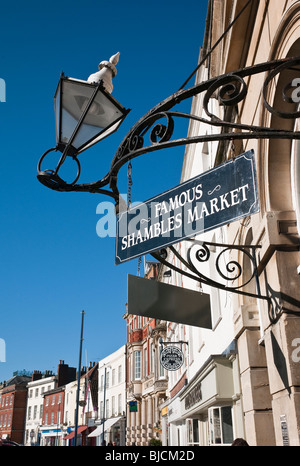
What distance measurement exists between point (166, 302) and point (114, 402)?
40542mm

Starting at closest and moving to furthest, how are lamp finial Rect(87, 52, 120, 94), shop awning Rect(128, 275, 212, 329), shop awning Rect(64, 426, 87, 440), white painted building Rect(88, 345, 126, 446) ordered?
lamp finial Rect(87, 52, 120, 94) → shop awning Rect(128, 275, 212, 329) → white painted building Rect(88, 345, 126, 446) → shop awning Rect(64, 426, 87, 440)

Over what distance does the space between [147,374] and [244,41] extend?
99.2ft

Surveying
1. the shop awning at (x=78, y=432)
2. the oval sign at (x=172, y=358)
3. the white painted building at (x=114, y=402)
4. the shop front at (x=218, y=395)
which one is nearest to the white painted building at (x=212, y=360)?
the shop front at (x=218, y=395)

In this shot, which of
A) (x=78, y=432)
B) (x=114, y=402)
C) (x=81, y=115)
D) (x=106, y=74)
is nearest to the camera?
(x=81, y=115)

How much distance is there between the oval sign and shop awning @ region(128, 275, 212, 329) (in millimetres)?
9706

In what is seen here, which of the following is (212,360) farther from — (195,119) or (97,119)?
(195,119)

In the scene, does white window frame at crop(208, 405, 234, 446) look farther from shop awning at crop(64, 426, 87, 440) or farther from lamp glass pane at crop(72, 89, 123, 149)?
shop awning at crop(64, 426, 87, 440)

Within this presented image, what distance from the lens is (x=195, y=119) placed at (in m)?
2.89

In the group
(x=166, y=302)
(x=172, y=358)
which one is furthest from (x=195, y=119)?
(x=172, y=358)

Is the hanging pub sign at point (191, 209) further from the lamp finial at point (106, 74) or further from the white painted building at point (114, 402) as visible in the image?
the white painted building at point (114, 402)

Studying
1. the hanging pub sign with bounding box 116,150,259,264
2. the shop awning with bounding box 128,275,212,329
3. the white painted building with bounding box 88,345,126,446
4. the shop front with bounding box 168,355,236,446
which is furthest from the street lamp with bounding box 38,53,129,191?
the white painted building with bounding box 88,345,126,446

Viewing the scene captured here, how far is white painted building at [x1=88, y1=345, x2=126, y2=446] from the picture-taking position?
1553 inches

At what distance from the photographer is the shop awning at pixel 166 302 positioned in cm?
532

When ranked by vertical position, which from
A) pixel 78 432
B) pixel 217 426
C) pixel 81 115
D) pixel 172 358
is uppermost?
pixel 81 115
